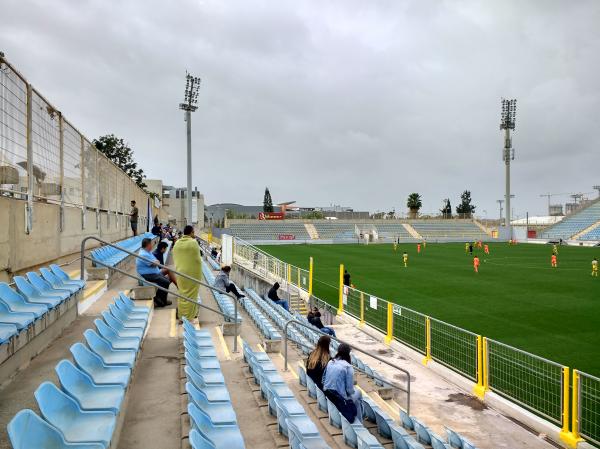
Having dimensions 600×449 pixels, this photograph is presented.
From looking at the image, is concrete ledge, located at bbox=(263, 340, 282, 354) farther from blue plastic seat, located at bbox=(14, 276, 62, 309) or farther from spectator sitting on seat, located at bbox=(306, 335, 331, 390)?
blue plastic seat, located at bbox=(14, 276, 62, 309)

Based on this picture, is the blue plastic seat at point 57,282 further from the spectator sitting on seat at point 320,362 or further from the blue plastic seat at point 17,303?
the spectator sitting on seat at point 320,362

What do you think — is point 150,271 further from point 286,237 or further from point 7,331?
point 286,237

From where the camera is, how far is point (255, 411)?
4.83 metres

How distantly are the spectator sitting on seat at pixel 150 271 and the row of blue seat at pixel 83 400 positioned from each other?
2.48 m

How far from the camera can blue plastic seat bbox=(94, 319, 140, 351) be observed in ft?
15.2

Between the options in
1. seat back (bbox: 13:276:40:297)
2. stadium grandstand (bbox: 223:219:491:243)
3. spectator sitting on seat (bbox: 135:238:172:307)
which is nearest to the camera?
seat back (bbox: 13:276:40:297)

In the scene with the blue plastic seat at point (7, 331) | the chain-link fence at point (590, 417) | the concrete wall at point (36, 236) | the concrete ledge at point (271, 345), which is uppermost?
the concrete wall at point (36, 236)

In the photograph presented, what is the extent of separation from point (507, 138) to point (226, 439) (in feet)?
246

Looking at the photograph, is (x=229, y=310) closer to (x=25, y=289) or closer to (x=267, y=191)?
(x=25, y=289)

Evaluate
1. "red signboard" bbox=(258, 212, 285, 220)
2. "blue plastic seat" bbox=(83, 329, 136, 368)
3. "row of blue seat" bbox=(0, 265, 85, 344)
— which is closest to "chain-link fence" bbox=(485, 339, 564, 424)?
"blue plastic seat" bbox=(83, 329, 136, 368)

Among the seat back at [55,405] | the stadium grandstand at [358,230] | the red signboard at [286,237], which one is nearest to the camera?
the seat back at [55,405]

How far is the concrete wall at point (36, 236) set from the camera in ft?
17.3

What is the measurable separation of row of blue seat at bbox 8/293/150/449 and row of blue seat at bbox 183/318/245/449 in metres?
0.56

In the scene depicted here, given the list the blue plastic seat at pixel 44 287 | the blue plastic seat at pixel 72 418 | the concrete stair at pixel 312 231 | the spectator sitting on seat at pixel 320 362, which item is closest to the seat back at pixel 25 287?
the blue plastic seat at pixel 44 287
